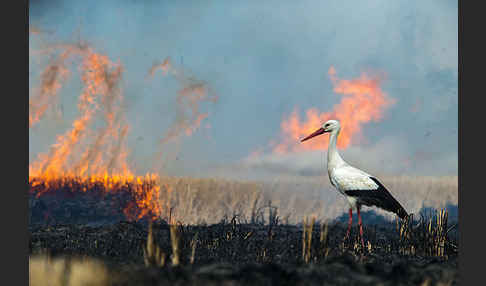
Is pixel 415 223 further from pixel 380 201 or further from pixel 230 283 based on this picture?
pixel 230 283

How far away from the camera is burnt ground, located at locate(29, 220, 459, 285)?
5438 millimetres

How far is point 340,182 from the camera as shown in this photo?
395 inches

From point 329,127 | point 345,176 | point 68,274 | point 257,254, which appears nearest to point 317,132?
point 329,127

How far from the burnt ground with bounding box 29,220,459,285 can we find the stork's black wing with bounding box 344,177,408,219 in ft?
2.18

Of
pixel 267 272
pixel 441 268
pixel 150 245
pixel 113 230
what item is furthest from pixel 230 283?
pixel 113 230

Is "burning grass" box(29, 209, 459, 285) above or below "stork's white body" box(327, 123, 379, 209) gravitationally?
below

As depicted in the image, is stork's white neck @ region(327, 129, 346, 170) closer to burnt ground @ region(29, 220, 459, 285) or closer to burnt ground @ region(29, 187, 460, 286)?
burnt ground @ region(29, 187, 460, 286)

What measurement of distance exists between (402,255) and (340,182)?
5.95ft

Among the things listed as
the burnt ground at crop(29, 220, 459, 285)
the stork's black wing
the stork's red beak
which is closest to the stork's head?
the stork's red beak

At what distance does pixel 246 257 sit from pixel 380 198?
302cm

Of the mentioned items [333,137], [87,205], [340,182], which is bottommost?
[87,205]

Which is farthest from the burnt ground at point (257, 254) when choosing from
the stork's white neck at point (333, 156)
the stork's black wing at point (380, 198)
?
the stork's white neck at point (333, 156)

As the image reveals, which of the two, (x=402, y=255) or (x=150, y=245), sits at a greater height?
(x=150, y=245)

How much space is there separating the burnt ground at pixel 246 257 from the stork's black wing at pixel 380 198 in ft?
2.18
